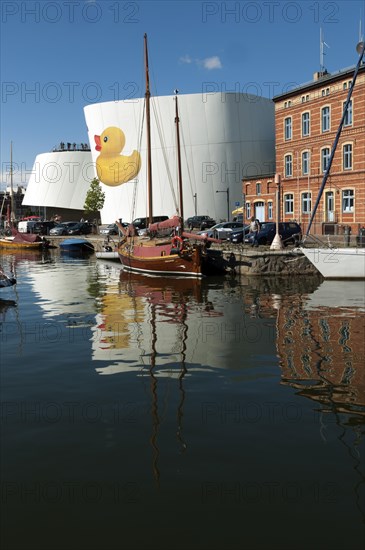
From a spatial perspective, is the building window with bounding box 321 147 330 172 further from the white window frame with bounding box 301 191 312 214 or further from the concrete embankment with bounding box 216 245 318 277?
the concrete embankment with bounding box 216 245 318 277

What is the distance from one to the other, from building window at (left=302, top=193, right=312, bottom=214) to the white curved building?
203 feet

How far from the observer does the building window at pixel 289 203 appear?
44.5 m

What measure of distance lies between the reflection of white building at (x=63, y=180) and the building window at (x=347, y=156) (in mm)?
66239

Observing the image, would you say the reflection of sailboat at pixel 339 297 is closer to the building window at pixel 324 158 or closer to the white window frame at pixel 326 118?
the building window at pixel 324 158

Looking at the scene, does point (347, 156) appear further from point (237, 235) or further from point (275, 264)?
point (275, 264)

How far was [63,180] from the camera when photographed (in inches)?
3974

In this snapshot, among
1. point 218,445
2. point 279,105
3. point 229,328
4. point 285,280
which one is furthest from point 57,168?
point 218,445

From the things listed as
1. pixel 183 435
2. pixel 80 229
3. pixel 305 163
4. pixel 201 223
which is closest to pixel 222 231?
pixel 305 163

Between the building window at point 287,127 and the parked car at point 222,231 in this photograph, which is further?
the building window at point 287,127

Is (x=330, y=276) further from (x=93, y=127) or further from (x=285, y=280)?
(x=93, y=127)

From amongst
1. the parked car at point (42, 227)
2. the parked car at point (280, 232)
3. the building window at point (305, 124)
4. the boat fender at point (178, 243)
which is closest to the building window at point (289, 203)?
the building window at point (305, 124)

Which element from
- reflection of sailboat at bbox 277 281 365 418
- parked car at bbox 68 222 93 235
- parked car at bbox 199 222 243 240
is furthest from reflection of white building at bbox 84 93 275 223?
reflection of sailboat at bbox 277 281 365 418

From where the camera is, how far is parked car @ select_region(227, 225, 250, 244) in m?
37.2

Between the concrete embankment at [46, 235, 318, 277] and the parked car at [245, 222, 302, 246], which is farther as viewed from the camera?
the parked car at [245, 222, 302, 246]
